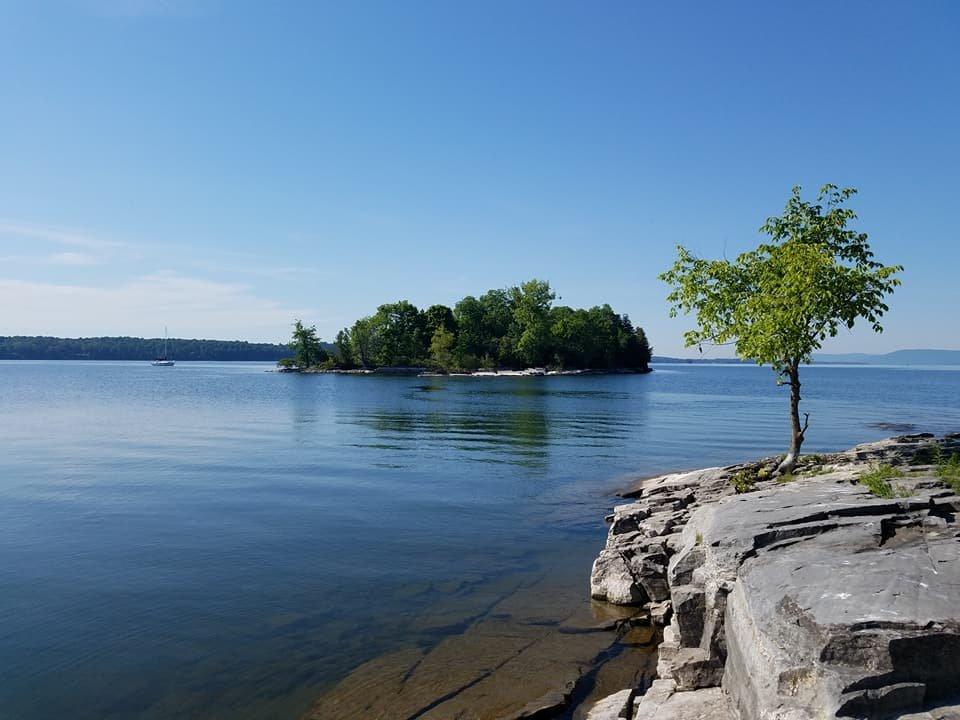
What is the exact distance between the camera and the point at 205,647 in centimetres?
1143

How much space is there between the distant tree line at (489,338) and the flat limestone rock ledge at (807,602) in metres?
147

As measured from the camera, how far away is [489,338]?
6737 inches

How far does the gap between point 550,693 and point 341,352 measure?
565ft

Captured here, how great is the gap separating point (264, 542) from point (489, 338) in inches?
6075

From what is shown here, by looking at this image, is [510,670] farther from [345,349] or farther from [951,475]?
[345,349]

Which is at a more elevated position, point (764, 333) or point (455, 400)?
point (764, 333)

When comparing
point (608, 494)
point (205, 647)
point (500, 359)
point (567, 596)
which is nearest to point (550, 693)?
point (567, 596)

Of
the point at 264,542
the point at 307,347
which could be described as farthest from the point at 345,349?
the point at 264,542

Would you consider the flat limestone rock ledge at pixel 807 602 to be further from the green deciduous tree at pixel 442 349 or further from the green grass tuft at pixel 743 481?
the green deciduous tree at pixel 442 349

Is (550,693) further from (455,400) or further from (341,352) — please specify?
(341,352)

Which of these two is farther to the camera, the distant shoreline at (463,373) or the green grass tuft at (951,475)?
→ the distant shoreline at (463,373)

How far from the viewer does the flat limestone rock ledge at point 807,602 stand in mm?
5883

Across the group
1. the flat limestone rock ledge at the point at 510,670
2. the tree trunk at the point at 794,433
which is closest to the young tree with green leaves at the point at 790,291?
the tree trunk at the point at 794,433

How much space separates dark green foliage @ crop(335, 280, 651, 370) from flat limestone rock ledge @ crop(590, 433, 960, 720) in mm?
146652
